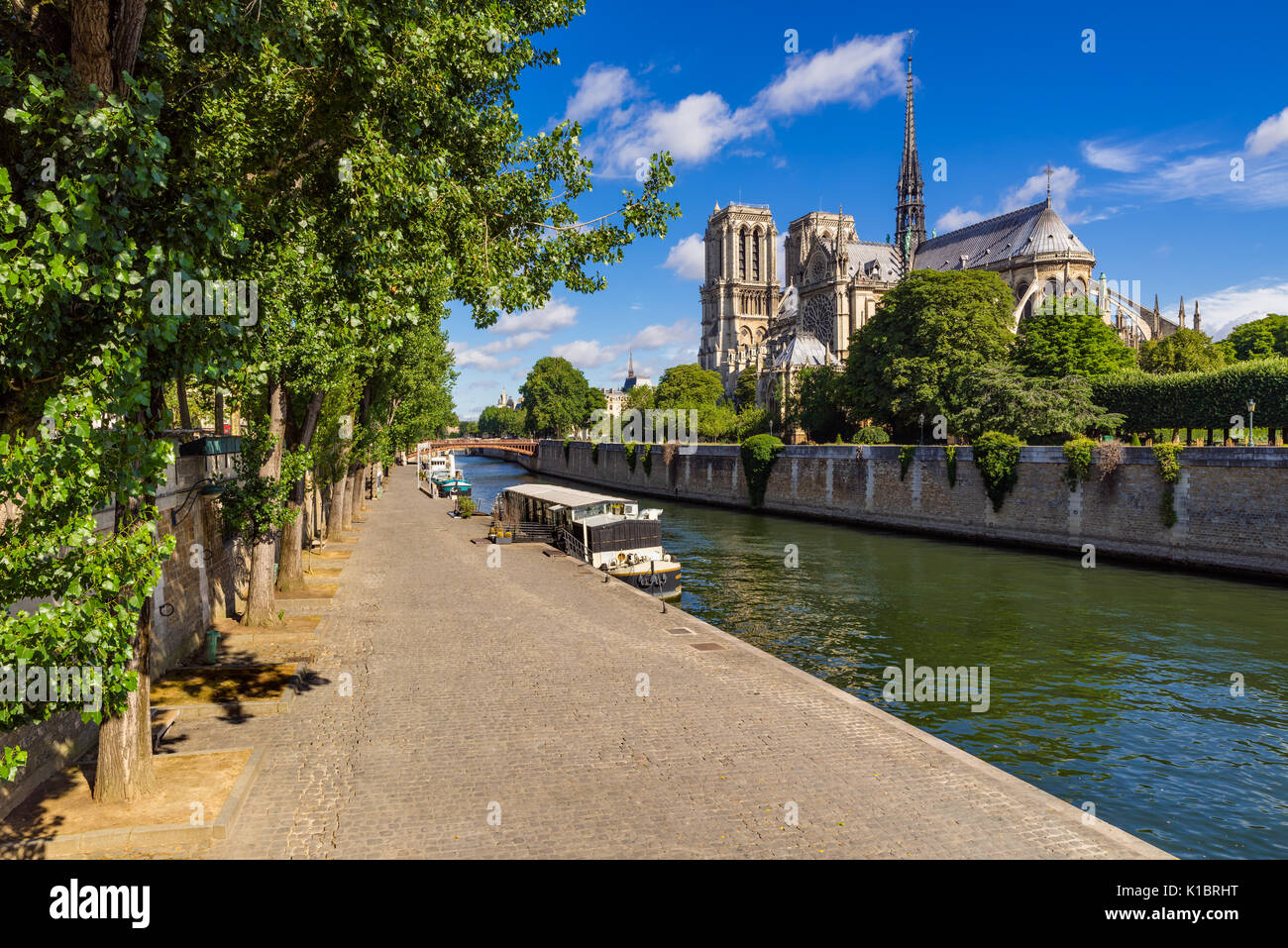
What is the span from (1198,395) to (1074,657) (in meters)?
32.7

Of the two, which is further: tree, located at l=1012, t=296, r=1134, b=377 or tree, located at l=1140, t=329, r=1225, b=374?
tree, located at l=1140, t=329, r=1225, b=374

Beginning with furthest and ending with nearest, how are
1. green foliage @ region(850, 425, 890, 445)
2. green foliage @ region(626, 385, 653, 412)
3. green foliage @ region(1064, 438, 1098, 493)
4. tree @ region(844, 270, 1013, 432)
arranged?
green foliage @ region(626, 385, 653, 412) < green foliage @ region(850, 425, 890, 445) < tree @ region(844, 270, 1013, 432) < green foliage @ region(1064, 438, 1098, 493)

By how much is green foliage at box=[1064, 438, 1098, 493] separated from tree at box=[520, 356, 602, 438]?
10957cm

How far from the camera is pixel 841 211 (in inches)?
5994

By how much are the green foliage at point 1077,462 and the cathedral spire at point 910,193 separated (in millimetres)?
101759

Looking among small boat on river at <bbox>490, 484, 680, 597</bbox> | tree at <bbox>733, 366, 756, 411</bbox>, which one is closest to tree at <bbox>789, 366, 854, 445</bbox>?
small boat on river at <bbox>490, 484, 680, 597</bbox>

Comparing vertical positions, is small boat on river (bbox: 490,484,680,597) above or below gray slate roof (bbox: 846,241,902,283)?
below

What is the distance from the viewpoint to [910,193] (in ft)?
445

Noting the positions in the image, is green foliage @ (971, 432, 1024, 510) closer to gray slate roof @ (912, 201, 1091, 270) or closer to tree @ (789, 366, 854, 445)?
tree @ (789, 366, 854, 445)

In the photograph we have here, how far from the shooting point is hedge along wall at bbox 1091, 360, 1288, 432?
4272cm

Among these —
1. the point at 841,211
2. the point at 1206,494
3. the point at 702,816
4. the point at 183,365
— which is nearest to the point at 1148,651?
the point at 1206,494

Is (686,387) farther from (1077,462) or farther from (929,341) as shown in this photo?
(1077,462)
